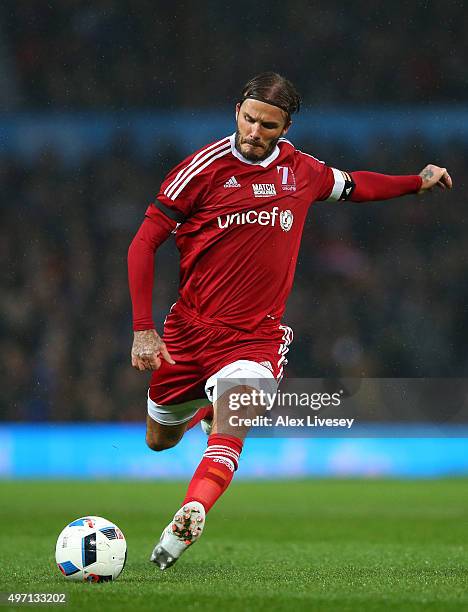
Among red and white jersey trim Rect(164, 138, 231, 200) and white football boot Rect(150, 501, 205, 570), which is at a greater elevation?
red and white jersey trim Rect(164, 138, 231, 200)

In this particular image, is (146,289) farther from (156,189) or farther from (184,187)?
(156,189)

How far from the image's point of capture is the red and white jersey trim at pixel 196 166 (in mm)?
5102

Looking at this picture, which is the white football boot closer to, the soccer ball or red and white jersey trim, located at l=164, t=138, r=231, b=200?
the soccer ball

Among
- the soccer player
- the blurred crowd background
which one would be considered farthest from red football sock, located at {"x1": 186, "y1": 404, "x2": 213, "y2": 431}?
the blurred crowd background

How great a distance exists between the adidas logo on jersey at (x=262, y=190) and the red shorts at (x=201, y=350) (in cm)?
63

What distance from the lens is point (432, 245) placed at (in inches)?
627

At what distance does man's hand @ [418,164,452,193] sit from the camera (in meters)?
5.64

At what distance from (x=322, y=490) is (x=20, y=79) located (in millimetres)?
9603

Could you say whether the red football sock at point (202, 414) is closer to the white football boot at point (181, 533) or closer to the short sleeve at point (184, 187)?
the short sleeve at point (184, 187)

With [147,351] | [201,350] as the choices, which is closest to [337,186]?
[201,350]

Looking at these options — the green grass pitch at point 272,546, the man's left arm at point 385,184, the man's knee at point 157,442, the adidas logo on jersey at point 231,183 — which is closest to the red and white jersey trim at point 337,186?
the man's left arm at point 385,184

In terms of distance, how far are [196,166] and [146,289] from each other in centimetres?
65

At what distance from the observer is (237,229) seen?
522cm

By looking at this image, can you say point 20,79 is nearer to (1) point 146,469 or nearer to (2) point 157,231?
(1) point 146,469
